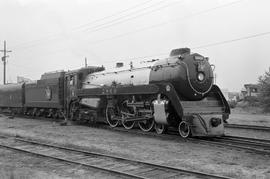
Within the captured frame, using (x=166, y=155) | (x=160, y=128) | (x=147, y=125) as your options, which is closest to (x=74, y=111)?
(x=147, y=125)

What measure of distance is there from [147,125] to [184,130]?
7.39 feet

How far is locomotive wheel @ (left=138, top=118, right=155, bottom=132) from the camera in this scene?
15.0 metres

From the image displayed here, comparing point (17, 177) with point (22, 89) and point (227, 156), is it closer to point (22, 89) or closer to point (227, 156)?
point (227, 156)

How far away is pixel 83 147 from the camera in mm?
11766

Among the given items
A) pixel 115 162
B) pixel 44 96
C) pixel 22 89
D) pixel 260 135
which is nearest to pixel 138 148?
pixel 115 162

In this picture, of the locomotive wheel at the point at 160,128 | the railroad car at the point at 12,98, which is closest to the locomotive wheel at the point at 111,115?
the locomotive wheel at the point at 160,128

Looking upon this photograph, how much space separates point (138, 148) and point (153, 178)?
408cm

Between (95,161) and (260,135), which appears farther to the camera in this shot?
(260,135)

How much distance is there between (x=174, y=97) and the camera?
43.7ft

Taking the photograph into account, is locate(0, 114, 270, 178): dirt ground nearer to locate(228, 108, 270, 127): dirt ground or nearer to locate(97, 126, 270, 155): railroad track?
locate(97, 126, 270, 155): railroad track

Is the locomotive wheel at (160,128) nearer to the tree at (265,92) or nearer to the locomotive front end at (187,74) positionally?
the locomotive front end at (187,74)

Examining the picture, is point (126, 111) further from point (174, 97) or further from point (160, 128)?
point (174, 97)

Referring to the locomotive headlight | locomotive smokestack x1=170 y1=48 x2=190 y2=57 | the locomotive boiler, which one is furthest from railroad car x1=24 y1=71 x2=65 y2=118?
the locomotive headlight

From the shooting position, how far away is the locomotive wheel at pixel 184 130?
13.2 m
